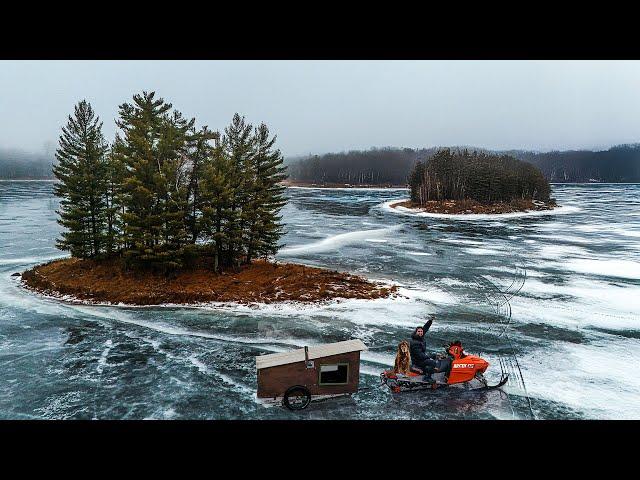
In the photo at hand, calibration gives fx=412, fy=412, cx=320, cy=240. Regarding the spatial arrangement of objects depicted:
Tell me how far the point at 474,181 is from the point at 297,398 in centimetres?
8260

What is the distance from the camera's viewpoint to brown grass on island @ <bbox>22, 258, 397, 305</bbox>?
19703mm

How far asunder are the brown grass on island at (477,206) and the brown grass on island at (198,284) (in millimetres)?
54404

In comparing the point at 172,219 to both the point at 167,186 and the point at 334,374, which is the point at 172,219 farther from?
the point at 334,374

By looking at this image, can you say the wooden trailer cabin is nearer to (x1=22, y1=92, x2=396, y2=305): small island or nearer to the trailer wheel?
the trailer wheel

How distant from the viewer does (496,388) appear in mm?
11047

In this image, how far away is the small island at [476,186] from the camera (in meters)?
81.4

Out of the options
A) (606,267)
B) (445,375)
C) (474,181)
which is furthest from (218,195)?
(474,181)

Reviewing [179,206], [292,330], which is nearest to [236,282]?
[179,206]

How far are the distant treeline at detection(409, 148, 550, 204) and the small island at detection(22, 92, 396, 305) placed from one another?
6668 cm

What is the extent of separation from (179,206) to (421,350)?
16069mm

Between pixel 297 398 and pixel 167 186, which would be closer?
pixel 297 398

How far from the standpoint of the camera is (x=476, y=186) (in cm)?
8462

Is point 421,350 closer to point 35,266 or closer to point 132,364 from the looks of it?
point 132,364

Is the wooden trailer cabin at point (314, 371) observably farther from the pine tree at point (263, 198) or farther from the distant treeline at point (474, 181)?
the distant treeline at point (474, 181)
